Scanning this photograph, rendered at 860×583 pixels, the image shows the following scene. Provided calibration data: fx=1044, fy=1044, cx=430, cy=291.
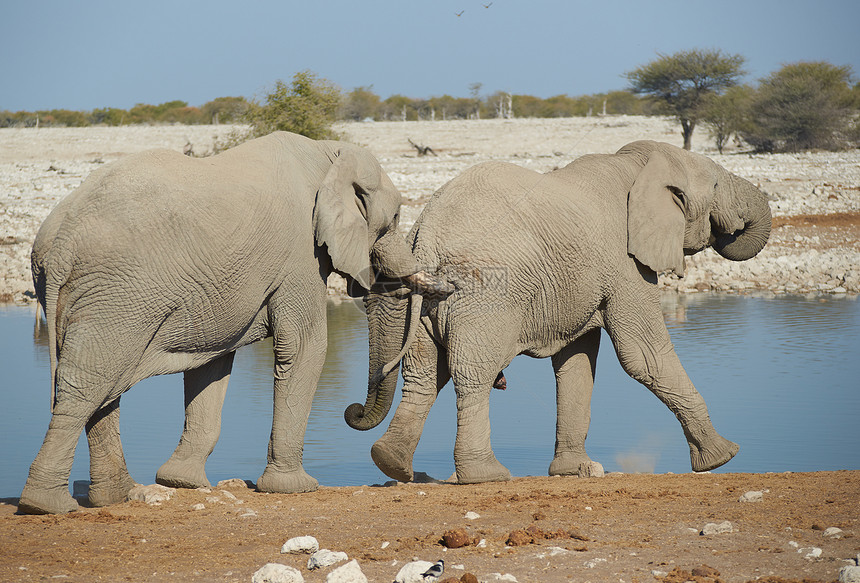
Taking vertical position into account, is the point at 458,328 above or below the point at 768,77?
below

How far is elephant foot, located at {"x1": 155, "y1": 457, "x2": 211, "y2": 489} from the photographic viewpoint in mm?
6078

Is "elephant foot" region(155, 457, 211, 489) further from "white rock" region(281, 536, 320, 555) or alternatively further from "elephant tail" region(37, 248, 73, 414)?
"white rock" region(281, 536, 320, 555)

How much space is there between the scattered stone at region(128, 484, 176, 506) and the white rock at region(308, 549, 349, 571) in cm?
172

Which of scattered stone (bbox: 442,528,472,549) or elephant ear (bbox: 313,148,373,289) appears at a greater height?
elephant ear (bbox: 313,148,373,289)

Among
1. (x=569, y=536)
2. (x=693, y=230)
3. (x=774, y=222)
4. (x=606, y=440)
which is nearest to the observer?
(x=569, y=536)

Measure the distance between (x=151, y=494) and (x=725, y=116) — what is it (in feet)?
108

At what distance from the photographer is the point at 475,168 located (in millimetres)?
6395

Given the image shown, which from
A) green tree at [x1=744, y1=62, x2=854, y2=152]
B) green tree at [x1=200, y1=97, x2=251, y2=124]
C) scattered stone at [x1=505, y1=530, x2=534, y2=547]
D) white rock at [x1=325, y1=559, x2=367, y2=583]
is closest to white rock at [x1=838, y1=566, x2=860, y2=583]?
scattered stone at [x1=505, y1=530, x2=534, y2=547]

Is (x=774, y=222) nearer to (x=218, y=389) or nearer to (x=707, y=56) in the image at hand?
(x=218, y=389)

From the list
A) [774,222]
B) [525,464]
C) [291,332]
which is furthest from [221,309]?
[774,222]

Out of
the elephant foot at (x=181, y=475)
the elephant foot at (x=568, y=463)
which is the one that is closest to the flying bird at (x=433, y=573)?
the elephant foot at (x=181, y=475)

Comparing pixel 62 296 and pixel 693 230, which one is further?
pixel 693 230

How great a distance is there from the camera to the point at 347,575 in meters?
3.87

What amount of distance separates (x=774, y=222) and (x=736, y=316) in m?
5.95
